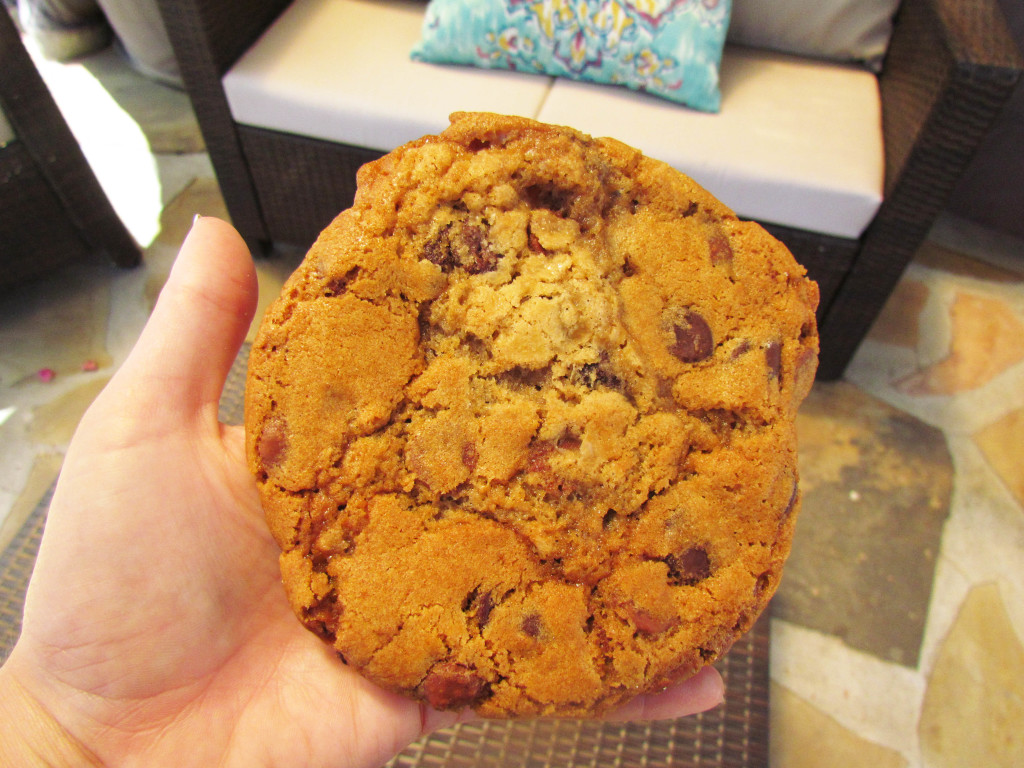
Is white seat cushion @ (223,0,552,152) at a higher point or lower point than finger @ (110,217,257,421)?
lower

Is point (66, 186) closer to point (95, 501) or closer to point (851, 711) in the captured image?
point (95, 501)

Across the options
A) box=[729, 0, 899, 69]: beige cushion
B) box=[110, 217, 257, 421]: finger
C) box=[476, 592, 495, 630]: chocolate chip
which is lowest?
box=[729, 0, 899, 69]: beige cushion

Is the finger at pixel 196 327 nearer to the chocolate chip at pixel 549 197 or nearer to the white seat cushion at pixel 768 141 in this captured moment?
the chocolate chip at pixel 549 197

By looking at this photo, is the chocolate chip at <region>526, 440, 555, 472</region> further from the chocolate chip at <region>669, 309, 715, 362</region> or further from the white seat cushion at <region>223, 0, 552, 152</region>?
the white seat cushion at <region>223, 0, 552, 152</region>

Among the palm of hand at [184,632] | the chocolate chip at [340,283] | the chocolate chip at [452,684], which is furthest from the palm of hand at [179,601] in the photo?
the chocolate chip at [340,283]

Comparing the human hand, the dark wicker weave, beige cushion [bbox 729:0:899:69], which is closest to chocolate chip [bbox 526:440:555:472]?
the human hand

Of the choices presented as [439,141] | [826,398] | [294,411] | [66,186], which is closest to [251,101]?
[66,186]
